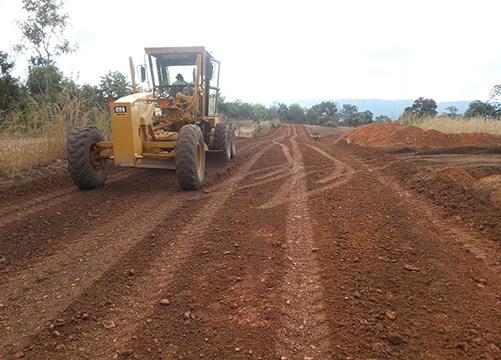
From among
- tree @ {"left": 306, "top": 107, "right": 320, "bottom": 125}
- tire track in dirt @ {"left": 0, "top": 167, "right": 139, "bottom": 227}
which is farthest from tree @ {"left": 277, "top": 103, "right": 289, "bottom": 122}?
tire track in dirt @ {"left": 0, "top": 167, "right": 139, "bottom": 227}

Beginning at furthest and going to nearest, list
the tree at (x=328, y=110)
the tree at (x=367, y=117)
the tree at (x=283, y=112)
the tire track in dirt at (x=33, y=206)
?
the tree at (x=283, y=112) < the tree at (x=328, y=110) < the tree at (x=367, y=117) < the tire track in dirt at (x=33, y=206)

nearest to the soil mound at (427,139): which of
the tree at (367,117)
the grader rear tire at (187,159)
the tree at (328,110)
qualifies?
the grader rear tire at (187,159)

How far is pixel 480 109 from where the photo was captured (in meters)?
27.5

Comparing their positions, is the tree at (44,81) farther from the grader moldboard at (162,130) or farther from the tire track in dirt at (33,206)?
the tire track in dirt at (33,206)

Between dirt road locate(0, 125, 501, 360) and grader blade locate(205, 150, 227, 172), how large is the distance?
165 cm

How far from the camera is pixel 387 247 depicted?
3924mm

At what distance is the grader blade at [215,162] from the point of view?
303 inches

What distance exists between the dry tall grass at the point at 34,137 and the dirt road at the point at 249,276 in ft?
5.15

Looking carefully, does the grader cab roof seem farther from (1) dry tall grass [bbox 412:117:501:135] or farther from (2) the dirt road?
(1) dry tall grass [bbox 412:117:501:135]

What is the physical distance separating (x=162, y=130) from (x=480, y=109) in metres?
28.4

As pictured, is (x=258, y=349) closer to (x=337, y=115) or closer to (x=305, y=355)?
(x=305, y=355)

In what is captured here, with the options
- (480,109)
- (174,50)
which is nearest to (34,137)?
(174,50)

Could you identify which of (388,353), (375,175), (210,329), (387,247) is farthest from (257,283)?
(375,175)

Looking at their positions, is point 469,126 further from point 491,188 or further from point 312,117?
point 312,117
